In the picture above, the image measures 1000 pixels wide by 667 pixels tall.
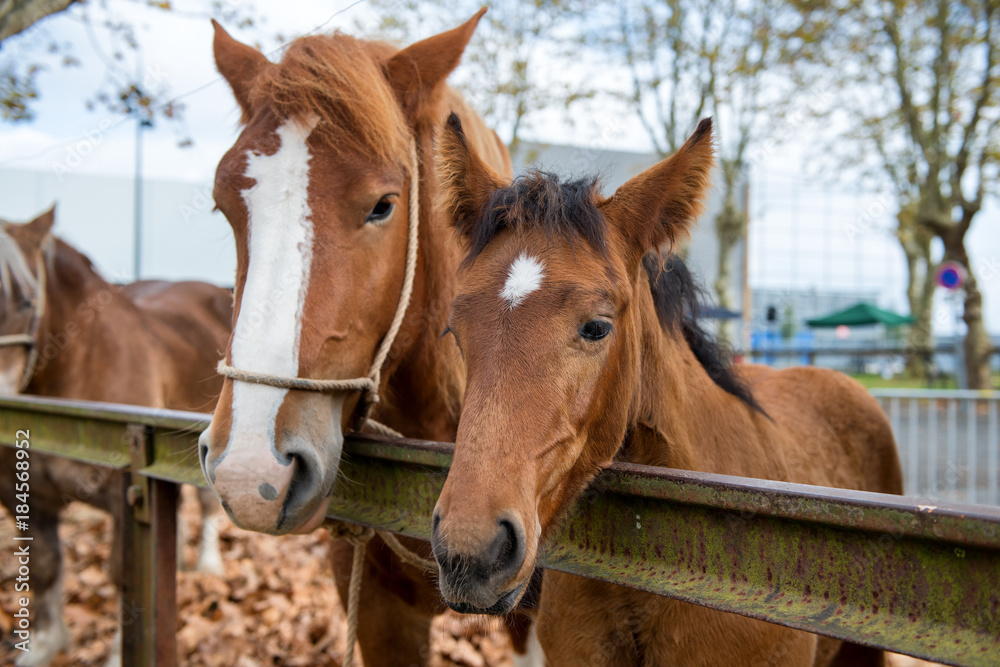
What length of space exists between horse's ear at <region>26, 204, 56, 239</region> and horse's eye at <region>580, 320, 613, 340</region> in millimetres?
4764

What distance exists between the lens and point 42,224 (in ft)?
15.4

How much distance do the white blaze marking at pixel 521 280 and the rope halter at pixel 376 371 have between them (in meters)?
0.66

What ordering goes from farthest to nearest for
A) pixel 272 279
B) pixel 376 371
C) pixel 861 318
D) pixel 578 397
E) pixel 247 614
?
pixel 861 318
pixel 247 614
pixel 376 371
pixel 272 279
pixel 578 397

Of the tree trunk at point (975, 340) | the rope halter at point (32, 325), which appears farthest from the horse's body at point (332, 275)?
the tree trunk at point (975, 340)

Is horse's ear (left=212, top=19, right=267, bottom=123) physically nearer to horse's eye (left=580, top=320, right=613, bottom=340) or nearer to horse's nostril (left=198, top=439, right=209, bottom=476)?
horse's nostril (left=198, top=439, right=209, bottom=476)

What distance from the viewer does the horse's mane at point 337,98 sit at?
215 centimetres

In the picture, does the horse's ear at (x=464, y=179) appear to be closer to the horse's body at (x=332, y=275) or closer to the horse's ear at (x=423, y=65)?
the horse's body at (x=332, y=275)

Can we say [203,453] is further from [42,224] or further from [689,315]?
[42,224]

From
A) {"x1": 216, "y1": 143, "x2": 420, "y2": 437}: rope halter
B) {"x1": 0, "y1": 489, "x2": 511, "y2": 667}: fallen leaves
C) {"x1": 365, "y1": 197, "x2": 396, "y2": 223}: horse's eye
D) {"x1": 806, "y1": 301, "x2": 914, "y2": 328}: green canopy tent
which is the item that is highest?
{"x1": 806, "y1": 301, "x2": 914, "y2": 328}: green canopy tent

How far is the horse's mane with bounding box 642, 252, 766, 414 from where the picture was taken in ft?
6.95

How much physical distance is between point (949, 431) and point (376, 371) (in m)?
7.19

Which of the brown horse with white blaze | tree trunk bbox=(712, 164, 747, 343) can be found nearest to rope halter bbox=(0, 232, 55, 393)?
the brown horse with white blaze

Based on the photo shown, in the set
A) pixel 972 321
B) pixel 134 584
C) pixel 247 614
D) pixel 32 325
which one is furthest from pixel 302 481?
pixel 972 321

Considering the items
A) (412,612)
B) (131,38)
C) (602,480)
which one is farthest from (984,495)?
(131,38)
